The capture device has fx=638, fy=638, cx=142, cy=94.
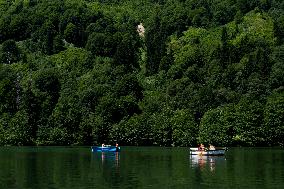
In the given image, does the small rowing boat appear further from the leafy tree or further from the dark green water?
the leafy tree

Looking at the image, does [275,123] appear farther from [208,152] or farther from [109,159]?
[109,159]

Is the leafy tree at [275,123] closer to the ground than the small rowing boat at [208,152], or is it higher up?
higher up

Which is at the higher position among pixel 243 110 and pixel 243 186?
pixel 243 110

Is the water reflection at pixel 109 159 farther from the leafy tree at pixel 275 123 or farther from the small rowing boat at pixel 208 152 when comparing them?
the leafy tree at pixel 275 123

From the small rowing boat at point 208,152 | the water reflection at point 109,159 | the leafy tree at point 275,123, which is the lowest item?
the water reflection at point 109,159

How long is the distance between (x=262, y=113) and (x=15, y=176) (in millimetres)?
125925

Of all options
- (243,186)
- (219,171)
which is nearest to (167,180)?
(243,186)

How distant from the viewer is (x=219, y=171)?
94938 millimetres

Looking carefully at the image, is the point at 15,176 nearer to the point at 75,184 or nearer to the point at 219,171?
the point at 75,184

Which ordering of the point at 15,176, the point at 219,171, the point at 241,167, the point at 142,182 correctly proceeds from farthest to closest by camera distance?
the point at 241,167 → the point at 219,171 → the point at 15,176 → the point at 142,182

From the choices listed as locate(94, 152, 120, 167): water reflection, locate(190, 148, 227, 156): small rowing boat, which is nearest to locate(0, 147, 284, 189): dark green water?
locate(94, 152, 120, 167): water reflection

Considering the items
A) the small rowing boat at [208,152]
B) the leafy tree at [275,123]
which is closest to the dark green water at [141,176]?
the small rowing boat at [208,152]

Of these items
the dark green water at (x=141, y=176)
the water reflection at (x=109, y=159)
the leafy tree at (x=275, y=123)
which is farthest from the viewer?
the leafy tree at (x=275, y=123)

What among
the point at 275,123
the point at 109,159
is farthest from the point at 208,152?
the point at 275,123
